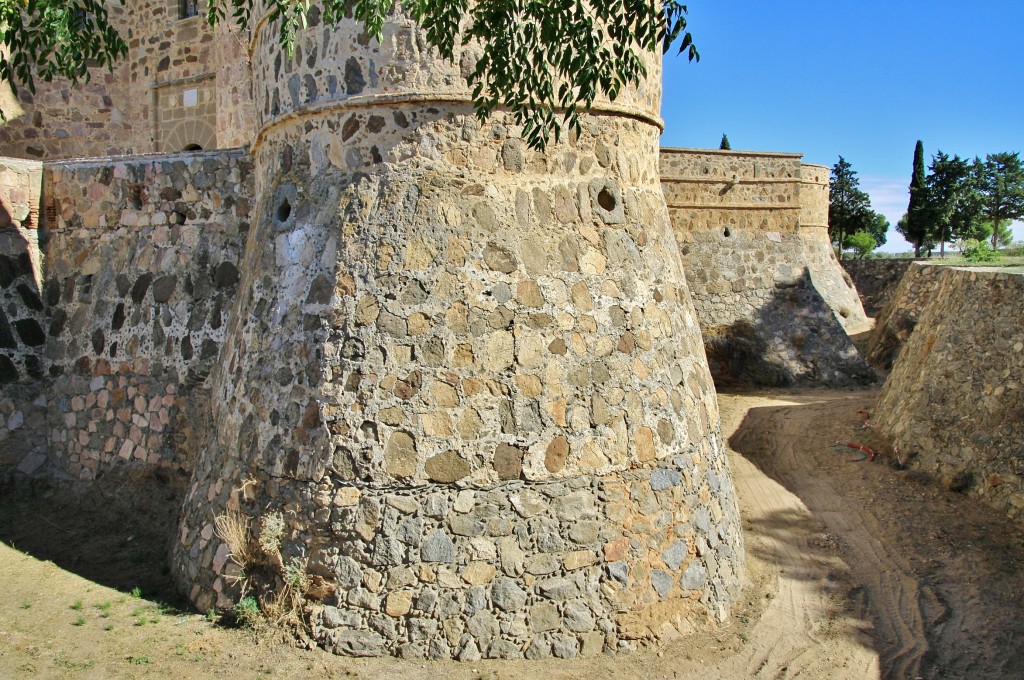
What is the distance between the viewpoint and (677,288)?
6141 millimetres

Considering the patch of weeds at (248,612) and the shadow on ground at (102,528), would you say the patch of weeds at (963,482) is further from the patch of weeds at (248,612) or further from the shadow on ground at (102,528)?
the shadow on ground at (102,528)

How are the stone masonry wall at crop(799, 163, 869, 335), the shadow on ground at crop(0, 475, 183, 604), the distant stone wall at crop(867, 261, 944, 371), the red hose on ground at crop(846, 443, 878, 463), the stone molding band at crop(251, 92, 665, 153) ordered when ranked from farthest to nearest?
the stone masonry wall at crop(799, 163, 869, 335)
the distant stone wall at crop(867, 261, 944, 371)
the red hose on ground at crop(846, 443, 878, 463)
the shadow on ground at crop(0, 475, 183, 604)
the stone molding band at crop(251, 92, 665, 153)

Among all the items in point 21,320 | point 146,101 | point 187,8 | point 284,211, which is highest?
point 187,8

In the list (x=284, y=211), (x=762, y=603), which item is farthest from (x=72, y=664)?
(x=762, y=603)

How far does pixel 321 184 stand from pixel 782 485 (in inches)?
255

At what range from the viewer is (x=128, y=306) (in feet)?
24.9

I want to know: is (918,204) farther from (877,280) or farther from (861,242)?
(877,280)

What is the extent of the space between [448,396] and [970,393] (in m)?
7.01

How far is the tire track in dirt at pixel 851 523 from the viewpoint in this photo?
5.99 meters

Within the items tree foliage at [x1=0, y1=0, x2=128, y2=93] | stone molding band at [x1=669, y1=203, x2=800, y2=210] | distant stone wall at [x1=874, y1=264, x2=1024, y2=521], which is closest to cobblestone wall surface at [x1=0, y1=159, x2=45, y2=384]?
tree foliage at [x1=0, y1=0, x2=128, y2=93]

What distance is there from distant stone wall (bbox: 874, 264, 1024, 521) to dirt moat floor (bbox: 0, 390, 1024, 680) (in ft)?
1.10

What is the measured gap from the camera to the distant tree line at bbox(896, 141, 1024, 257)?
33.0 meters

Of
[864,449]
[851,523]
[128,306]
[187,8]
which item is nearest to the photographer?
[128,306]

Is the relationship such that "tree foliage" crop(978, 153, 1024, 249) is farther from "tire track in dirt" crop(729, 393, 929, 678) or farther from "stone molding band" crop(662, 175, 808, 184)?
"tire track in dirt" crop(729, 393, 929, 678)
